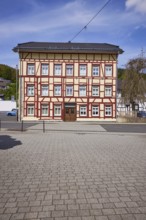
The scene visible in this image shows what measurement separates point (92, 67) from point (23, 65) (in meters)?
10.3

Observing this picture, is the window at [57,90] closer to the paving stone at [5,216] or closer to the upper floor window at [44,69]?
the upper floor window at [44,69]

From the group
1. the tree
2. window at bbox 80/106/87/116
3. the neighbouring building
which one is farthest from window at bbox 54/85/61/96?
the tree

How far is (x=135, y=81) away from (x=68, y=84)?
11.5m

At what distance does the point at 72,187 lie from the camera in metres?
5.35

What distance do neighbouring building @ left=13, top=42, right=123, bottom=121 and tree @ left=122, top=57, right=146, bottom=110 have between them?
4.46 metres

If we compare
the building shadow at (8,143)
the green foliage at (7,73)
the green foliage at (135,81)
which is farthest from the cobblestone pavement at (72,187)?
the green foliage at (7,73)

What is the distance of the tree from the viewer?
38.4 m

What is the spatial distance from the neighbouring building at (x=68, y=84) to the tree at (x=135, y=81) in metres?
4.46

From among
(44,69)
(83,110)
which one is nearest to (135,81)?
(83,110)

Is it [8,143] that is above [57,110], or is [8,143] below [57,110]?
below

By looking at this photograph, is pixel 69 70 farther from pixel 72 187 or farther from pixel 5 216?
pixel 5 216

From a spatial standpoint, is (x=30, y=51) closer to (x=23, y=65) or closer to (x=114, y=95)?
(x=23, y=65)

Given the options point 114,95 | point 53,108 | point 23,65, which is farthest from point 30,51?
point 114,95

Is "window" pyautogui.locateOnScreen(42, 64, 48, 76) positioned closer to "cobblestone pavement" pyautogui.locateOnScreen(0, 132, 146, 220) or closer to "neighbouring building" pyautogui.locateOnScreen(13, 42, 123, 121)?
"neighbouring building" pyautogui.locateOnScreen(13, 42, 123, 121)
